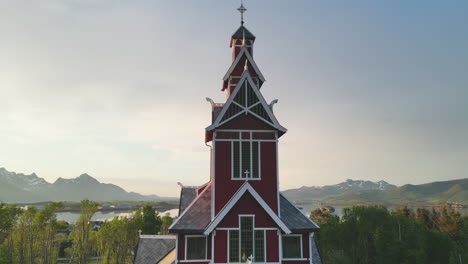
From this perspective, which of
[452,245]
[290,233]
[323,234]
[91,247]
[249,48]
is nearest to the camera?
[290,233]

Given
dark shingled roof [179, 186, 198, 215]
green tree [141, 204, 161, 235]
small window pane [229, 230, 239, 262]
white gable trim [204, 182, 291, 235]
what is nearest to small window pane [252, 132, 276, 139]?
white gable trim [204, 182, 291, 235]

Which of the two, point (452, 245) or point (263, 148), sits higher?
point (263, 148)

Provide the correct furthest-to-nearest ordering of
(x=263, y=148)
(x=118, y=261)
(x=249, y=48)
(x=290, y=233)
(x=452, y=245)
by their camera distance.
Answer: (x=118, y=261) → (x=452, y=245) → (x=249, y=48) → (x=263, y=148) → (x=290, y=233)

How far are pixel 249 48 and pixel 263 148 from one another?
8.43 meters

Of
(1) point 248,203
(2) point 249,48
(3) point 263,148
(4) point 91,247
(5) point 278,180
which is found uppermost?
(2) point 249,48

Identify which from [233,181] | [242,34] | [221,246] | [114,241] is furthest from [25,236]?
[242,34]

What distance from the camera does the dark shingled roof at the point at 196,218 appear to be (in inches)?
672

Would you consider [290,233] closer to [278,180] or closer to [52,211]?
[278,180]

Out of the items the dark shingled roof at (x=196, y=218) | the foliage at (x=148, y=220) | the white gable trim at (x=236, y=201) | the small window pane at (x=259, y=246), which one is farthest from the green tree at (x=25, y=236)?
the small window pane at (x=259, y=246)

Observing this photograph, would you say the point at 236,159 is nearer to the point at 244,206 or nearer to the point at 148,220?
the point at 244,206

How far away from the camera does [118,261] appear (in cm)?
4428

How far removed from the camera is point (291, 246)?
1780cm

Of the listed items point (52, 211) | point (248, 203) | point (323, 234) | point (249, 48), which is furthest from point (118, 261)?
point (249, 48)

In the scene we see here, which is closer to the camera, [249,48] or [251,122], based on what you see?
[251,122]
